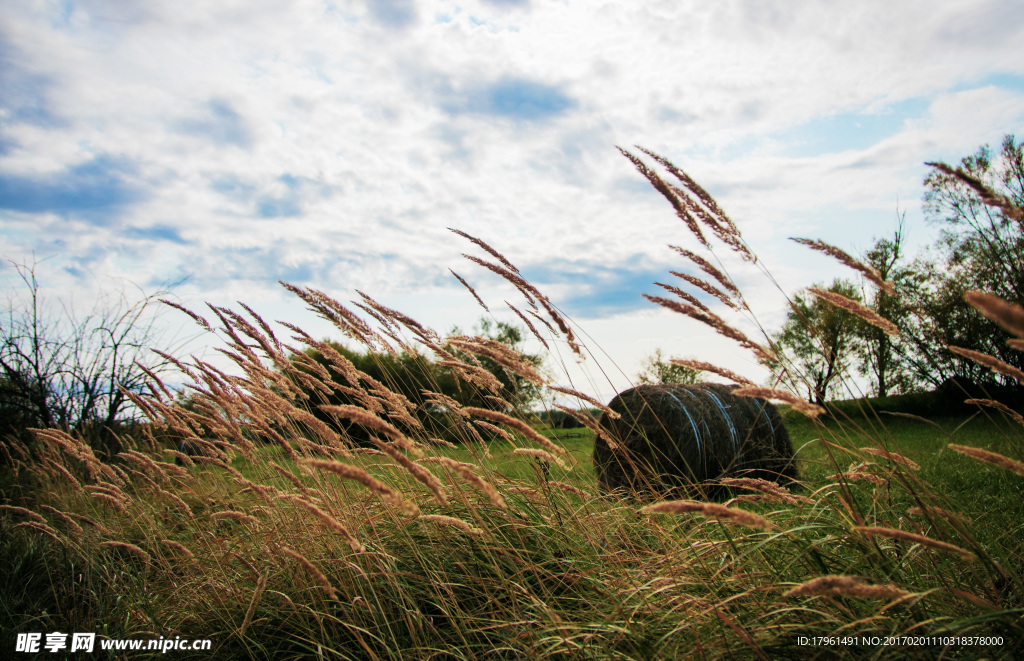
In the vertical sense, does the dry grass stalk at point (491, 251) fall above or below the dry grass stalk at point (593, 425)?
above

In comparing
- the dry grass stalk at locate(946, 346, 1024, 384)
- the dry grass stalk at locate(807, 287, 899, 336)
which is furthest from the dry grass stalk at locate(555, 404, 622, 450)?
the dry grass stalk at locate(946, 346, 1024, 384)

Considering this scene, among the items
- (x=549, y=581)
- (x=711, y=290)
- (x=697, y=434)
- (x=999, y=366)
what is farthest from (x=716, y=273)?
(x=697, y=434)

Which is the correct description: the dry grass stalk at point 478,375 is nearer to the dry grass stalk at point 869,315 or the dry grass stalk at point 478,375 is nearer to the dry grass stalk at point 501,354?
the dry grass stalk at point 501,354

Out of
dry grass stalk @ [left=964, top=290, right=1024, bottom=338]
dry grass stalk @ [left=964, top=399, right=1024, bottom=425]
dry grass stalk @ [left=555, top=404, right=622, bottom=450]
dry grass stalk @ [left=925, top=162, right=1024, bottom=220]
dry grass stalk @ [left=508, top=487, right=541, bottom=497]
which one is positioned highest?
dry grass stalk @ [left=925, top=162, right=1024, bottom=220]

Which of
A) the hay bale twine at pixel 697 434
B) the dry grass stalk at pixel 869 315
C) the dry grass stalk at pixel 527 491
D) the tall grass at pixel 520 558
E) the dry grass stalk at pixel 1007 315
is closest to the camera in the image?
the dry grass stalk at pixel 1007 315

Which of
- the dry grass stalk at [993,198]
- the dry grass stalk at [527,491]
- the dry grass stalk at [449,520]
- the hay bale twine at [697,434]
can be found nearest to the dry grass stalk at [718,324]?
the dry grass stalk at [993,198]

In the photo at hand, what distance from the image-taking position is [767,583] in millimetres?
1676

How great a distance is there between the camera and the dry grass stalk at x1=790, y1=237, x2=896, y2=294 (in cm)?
151

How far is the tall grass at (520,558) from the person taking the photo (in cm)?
Result: 138

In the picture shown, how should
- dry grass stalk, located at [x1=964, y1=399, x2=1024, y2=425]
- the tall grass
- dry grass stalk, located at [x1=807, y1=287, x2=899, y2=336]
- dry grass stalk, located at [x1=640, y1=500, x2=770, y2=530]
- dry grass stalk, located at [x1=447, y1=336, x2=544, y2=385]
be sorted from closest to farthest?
dry grass stalk, located at [x1=640, y1=500, x2=770, y2=530], the tall grass, dry grass stalk, located at [x1=807, y1=287, x2=899, y2=336], dry grass stalk, located at [x1=964, y1=399, x2=1024, y2=425], dry grass stalk, located at [x1=447, y1=336, x2=544, y2=385]

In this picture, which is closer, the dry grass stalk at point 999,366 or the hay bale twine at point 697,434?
the dry grass stalk at point 999,366

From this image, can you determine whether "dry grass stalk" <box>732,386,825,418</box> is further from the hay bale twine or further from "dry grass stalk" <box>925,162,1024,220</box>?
the hay bale twine

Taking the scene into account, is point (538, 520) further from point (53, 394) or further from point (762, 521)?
point (53, 394)

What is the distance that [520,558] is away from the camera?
1.79 meters
